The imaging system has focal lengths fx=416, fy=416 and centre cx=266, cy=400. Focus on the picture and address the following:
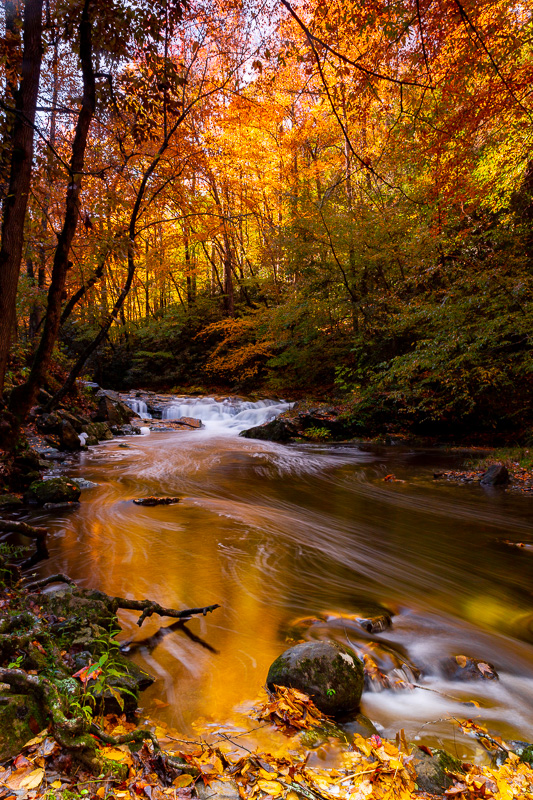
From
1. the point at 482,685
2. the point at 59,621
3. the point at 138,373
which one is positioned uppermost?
the point at 138,373

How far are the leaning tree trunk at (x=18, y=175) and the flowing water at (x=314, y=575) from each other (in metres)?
2.79

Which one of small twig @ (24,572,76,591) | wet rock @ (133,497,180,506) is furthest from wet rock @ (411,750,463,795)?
wet rock @ (133,497,180,506)

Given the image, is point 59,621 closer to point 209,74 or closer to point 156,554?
point 156,554

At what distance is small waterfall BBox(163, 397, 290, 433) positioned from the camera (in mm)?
17484

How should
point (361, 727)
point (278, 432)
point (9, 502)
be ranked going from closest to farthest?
point (361, 727) < point (9, 502) < point (278, 432)

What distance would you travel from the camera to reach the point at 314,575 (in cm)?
495

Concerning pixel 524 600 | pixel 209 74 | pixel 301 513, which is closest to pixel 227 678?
pixel 524 600

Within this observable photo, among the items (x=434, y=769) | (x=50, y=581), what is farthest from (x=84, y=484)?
(x=434, y=769)

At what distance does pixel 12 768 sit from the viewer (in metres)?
1.58

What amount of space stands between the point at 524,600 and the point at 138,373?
917 inches

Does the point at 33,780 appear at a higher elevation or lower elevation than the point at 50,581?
higher

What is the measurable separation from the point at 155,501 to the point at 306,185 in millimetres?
13273

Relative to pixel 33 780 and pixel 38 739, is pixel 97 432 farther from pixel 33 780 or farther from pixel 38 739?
pixel 33 780

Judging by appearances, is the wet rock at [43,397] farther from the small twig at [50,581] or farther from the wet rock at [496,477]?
the wet rock at [496,477]
